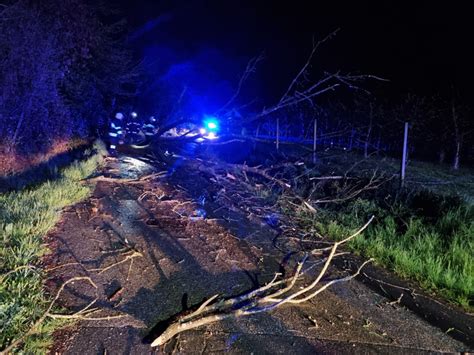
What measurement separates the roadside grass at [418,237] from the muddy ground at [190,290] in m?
0.79

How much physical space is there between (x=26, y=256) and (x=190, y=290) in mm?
1669

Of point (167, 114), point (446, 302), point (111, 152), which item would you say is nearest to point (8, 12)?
point (111, 152)

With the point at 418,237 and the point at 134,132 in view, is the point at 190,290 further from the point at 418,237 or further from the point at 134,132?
the point at 134,132

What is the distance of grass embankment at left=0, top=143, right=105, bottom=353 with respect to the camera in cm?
219

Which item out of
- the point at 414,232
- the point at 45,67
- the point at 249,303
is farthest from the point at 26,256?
the point at 45,67

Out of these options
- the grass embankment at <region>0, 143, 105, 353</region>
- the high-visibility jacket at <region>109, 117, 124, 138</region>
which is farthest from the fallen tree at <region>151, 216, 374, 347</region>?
the high-visibility jacket at <region>109, 117, 124, 138</region>

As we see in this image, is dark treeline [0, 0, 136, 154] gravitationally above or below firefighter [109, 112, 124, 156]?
above

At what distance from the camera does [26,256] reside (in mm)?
3008

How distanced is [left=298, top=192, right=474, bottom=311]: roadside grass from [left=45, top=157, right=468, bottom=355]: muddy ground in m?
0.79

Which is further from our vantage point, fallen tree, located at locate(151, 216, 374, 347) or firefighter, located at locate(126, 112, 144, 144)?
firefighter, located at locate(126, 112, 144, 144)

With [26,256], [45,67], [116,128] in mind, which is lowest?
[26,256]

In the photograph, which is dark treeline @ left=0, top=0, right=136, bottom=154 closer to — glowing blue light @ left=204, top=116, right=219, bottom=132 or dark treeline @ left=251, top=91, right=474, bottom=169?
glowing blue light @ left=204, top=116, right=219, bottom=132

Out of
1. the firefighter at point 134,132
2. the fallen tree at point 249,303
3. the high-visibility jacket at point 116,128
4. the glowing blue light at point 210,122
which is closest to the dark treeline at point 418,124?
the glowing blue light at point 210,122

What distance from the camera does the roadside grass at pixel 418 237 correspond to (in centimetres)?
354
